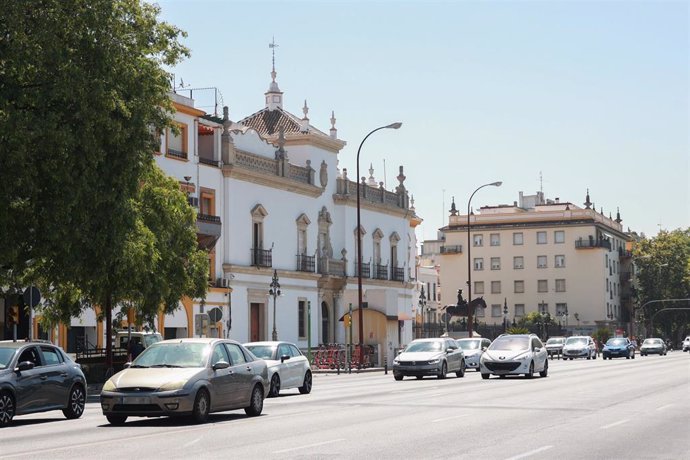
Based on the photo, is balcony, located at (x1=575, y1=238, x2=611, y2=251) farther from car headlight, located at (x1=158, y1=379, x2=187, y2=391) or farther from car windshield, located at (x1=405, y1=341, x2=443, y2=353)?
car headlight, located at (x1=158, y1=379, x2=187, y2=391)

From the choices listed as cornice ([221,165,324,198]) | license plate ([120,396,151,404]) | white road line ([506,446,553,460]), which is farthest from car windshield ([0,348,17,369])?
cornice ([221,165,324,198])

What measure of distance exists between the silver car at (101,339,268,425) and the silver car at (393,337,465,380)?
19.6 metres

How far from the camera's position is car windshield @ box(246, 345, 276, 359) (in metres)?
33.2

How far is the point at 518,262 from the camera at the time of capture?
130 m

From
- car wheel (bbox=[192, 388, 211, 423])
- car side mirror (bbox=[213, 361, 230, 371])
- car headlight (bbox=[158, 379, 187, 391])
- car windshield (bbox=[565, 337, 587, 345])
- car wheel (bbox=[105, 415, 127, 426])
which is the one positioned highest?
car windshield (bbox=[565, 337, 587, 345])

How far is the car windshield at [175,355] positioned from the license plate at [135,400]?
1.11 m

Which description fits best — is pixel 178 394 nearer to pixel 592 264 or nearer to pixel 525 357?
pixel 525 357

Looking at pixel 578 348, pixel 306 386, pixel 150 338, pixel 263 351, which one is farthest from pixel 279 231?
pixel 306 386

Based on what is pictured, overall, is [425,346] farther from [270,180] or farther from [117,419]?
[270,180]

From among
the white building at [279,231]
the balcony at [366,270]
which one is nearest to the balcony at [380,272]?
the white building at [279,231]

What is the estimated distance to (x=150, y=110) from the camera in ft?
106

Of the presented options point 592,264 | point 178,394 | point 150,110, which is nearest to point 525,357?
point 150,110

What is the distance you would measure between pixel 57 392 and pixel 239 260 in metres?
39.2

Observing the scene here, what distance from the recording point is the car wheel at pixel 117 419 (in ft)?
69.0
